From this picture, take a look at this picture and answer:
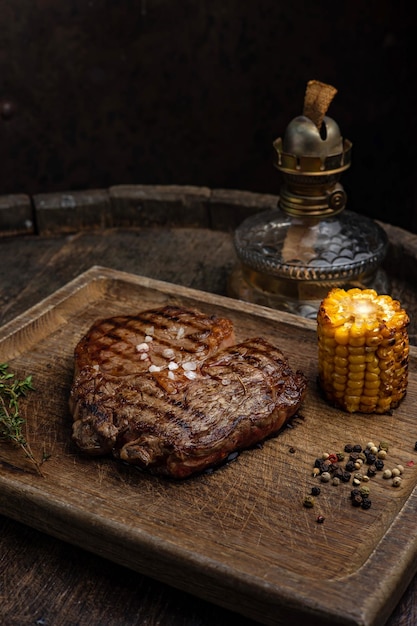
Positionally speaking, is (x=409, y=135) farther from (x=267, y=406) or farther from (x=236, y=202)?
(x=267, y=406)

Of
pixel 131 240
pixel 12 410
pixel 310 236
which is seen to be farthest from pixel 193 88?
pixel 12 410

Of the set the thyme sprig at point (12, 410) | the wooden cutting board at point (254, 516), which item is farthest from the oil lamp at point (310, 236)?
the thyme sprig at point (12, 410)

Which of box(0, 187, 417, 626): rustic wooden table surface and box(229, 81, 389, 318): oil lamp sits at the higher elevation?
box(229, 81, 389, 318): oil lamp

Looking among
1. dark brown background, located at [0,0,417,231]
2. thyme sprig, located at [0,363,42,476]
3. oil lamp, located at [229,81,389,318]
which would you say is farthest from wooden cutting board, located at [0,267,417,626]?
dark brown background, located at [0,0,417,231]

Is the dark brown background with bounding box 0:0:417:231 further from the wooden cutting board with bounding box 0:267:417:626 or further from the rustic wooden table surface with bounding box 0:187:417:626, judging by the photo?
the wooden cutting board with bounding box 0:267:417:626

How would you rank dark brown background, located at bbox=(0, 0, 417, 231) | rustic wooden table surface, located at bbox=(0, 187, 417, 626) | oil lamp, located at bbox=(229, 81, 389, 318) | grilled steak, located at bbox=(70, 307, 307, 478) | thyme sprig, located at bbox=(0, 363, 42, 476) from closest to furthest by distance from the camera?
1. grilled steak, located at bbox=(70, 307, 307, 478)
2. thyme sprig, located at bbox=(0, 363, 42, 476)
3. oil lamp, located at bbox=(229, 81, 389, 318)
4. rustic wooden table surface, located at bbox=(0, 187, 417, 626)
5. dark brown background, located at bbox=(0, 0, 417, 231)

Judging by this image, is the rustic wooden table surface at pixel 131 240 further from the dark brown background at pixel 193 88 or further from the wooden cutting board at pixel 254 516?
the dark brown background at pixel 193 88
